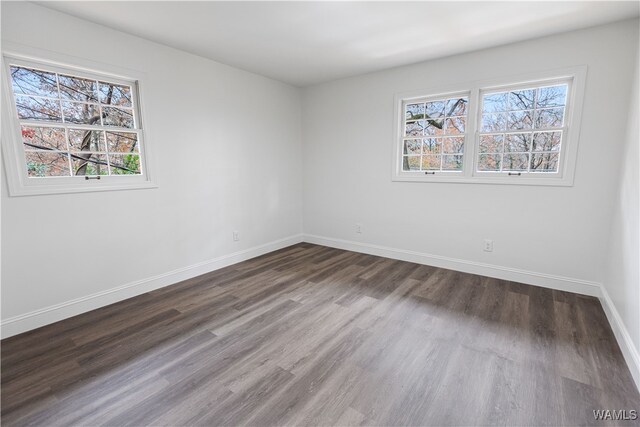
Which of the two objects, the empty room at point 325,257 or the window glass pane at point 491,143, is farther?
the window glass pane at point 491,143

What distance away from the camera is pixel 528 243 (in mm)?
3133

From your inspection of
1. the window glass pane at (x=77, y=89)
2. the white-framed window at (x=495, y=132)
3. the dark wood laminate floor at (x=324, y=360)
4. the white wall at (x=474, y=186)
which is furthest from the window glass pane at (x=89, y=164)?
the white-framed window at (x=495, y=132)

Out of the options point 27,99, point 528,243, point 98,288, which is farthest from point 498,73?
point 98,288

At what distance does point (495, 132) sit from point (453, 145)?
0.46 metres

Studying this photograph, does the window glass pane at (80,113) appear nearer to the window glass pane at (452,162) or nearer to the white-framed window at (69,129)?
the white-framed window at (69,129)

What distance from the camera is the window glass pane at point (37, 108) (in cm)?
227

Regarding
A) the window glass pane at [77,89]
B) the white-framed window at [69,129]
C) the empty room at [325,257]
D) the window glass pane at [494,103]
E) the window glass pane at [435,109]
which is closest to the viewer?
the empty room at [325,257]

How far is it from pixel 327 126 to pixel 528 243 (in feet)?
9.86

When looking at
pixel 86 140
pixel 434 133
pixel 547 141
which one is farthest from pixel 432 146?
pixel 86 140

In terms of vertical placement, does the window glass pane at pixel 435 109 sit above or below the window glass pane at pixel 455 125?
above

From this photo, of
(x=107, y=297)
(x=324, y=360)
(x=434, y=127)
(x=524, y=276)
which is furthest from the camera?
(x=434, y=127)

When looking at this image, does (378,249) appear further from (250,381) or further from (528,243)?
(250,381)

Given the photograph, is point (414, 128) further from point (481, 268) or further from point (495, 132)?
point (481, 268)

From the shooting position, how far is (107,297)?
9.06 ft
